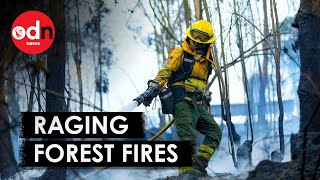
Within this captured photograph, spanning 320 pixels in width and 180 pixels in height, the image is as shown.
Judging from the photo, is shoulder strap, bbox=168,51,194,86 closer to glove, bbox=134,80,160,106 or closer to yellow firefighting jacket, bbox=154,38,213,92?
yellow firefighting jacket, bbox=154,38,213,92

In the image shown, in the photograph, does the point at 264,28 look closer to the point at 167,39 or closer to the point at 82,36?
the point at 167,39

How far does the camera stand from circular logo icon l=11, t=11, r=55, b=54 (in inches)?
257

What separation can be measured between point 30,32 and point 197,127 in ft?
5.92

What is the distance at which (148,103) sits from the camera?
19.8 ft

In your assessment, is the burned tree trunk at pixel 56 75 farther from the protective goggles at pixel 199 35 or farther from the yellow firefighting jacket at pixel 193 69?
the protective goggles at pixel 199 35

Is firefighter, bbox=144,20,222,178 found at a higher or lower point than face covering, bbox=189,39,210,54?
lower

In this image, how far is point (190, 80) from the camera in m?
6.27

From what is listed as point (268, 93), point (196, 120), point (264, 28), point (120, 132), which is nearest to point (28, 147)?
point (120, 132)

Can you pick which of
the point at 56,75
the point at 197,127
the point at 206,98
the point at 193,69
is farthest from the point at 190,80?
the point at 56,75

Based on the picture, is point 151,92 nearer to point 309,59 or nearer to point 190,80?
point 190,80

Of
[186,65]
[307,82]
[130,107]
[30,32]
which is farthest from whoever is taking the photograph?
[30,32]

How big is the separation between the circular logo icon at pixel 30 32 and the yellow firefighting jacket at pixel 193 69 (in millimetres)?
1261

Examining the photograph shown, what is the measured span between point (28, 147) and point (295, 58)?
3113 millimetres

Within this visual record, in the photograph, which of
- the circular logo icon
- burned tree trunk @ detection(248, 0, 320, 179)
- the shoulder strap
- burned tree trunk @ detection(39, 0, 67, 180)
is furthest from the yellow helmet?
burned tree trunk @ detection(39, 0, 67, 180)
